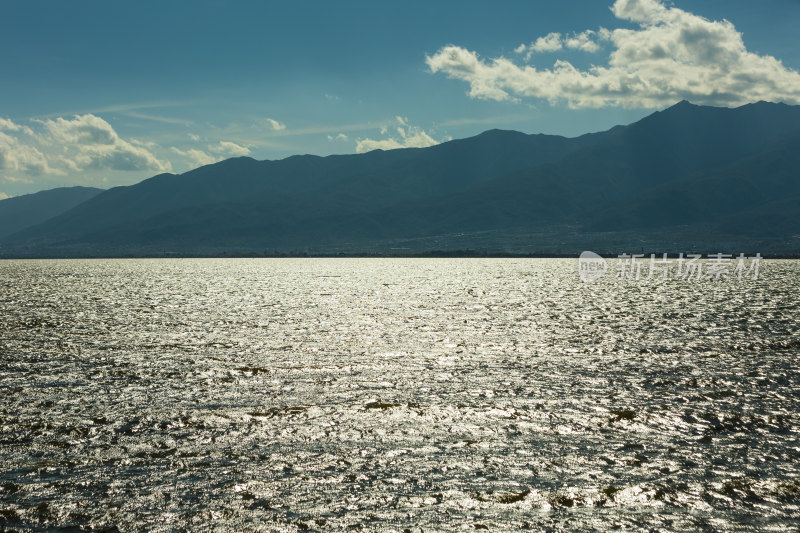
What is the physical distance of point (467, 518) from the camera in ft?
46.0

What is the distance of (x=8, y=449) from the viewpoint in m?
18.6

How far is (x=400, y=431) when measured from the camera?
20.5m

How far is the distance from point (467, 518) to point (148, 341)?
32.0 meters

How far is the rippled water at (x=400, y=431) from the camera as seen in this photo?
572 inches

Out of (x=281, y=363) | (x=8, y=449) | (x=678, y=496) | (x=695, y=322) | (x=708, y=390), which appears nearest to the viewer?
(x=678, y=496)

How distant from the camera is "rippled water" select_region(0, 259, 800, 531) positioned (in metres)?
14.5

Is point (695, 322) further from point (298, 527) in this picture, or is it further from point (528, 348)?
point (298, 527)

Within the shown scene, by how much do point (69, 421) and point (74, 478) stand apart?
6.01 meters

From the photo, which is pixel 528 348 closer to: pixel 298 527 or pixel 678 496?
pixel 678 496

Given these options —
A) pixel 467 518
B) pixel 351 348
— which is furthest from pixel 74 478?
pixel 351 348

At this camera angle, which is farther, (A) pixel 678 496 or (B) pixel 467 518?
(A) pixel 678 496

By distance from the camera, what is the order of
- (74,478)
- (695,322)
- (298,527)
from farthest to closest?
(695,322) < (74,478) < (298,527)

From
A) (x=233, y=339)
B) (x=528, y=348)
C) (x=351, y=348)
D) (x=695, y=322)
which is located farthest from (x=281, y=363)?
(x=695, y=322)

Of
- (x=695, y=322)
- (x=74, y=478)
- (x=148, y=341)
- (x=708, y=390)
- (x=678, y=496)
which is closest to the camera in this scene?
(x=678, y=496)
